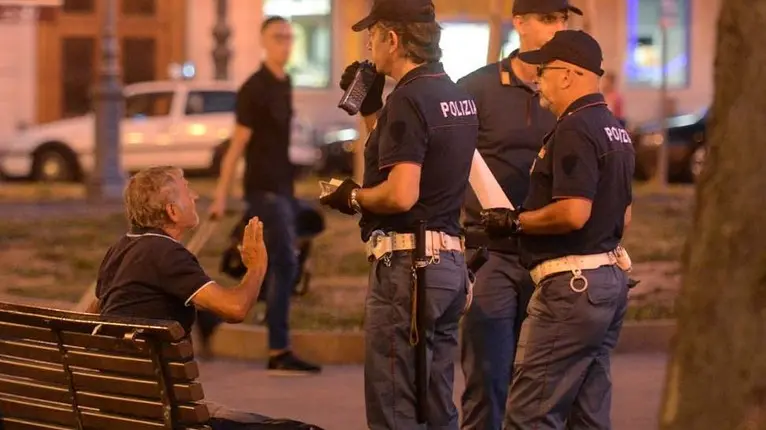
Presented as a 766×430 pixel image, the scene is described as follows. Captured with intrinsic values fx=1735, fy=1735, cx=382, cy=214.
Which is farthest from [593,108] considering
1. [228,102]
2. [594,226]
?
[228,102]

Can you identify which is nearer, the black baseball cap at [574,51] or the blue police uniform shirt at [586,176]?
the blue police uniform shirt at [586,176]

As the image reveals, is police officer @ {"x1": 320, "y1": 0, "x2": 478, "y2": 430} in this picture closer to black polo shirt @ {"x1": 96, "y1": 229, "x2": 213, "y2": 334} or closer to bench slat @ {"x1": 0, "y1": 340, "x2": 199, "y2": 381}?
black polo shirt @ {"x1": 96, "y1": 229, "x2": 213, "y2": 334}

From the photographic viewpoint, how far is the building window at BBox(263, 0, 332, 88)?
3300 centimetres

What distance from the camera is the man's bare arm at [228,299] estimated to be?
18.7 feet

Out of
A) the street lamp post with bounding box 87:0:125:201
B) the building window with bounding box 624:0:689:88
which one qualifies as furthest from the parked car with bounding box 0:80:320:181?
the building window with bounding box 624:0:689:88

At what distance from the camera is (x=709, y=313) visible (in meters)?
Answer: 4.16

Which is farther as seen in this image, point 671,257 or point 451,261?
point 671,257

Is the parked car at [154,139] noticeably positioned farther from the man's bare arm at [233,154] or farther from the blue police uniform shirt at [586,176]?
the blue police uniform shirt at [586,176]

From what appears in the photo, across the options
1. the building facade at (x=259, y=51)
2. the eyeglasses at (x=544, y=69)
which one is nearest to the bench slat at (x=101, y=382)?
the eyeglasses at (x=544, y=69)

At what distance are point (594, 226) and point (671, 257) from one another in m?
8.72

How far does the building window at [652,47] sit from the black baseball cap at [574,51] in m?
28.4

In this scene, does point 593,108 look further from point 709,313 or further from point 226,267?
point 226,267

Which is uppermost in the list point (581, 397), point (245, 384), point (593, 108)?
point (593, 108)

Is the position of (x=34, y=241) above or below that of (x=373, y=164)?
below
